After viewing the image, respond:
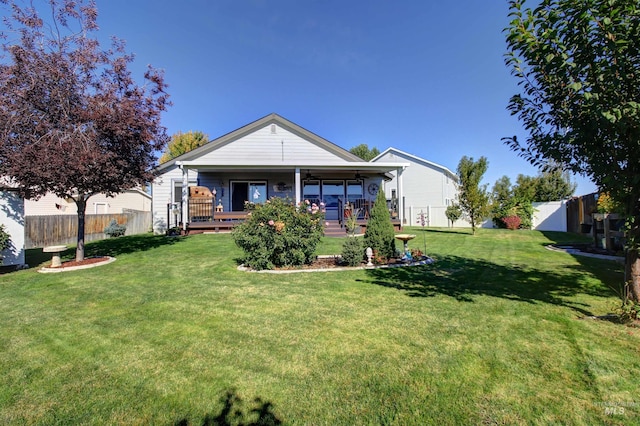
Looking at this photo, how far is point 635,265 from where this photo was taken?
3.56 meters

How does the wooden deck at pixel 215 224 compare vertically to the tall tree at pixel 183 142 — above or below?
below

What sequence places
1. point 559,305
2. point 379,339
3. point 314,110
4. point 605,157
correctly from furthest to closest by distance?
point 314,110 < point 559,305 < point 605,157 < point 379,339

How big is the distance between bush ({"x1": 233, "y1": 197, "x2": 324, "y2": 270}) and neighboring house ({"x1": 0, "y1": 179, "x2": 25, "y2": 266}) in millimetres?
5818

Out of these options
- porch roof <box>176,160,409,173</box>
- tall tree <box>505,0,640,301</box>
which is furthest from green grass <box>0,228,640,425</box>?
porch roof <box>176,160,409,173</box>

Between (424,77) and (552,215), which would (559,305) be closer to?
(424,77)

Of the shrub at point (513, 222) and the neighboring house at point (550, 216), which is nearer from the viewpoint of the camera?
the neighboring house at point (550, 216)

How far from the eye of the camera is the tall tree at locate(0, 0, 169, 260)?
7191mm

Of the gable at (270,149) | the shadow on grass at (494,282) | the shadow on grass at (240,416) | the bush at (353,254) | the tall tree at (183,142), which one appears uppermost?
the tall tree at (183,142)

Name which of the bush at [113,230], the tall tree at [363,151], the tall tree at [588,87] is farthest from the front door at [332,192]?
the tall tree at [363,151]

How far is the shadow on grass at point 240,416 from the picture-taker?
2010 mm

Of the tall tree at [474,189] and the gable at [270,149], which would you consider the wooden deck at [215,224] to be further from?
the tall tree at [474,189]

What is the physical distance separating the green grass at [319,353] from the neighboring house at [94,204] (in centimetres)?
1137

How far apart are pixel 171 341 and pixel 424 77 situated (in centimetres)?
1605

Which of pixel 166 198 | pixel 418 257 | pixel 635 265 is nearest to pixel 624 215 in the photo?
pixel 635 265
